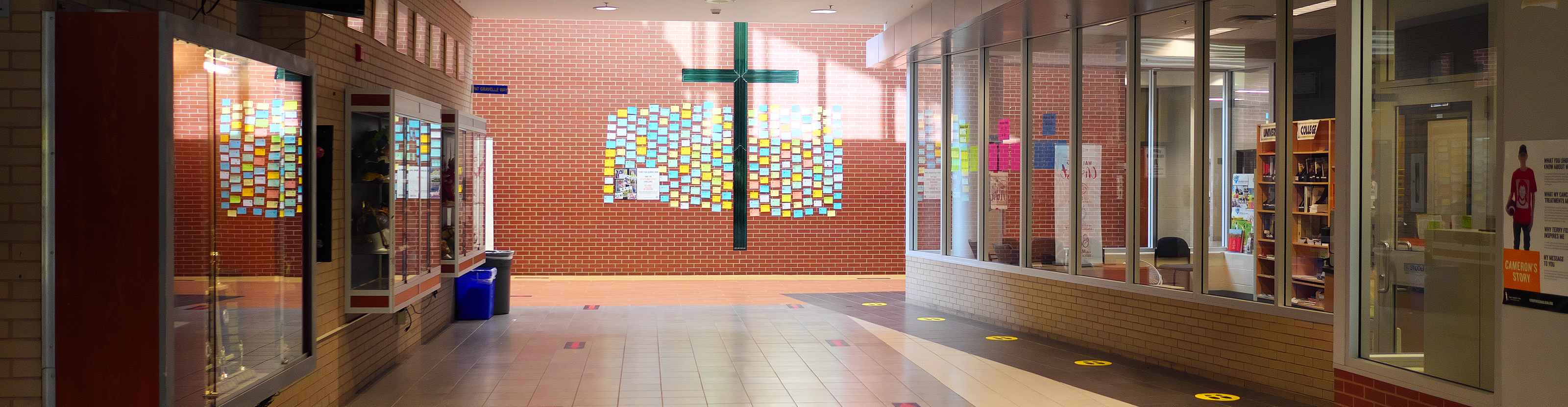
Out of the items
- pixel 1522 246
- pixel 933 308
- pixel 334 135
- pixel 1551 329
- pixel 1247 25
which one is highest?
pixel 1247 25

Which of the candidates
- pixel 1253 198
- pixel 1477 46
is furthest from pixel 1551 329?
pixel 1253 198

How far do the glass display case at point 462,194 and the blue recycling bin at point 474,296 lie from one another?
401mm

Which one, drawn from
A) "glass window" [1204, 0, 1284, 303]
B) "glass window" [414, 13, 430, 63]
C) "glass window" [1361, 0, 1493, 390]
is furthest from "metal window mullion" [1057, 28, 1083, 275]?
"glass window" [414, 13, 430, 63]

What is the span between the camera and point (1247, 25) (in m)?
6.04

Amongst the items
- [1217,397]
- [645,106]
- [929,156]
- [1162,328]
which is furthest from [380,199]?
[645,106]

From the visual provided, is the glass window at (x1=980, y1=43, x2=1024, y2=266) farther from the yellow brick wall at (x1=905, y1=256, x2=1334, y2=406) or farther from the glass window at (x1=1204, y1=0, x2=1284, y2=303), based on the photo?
the glass window at (x1=1204, y1=0, x2=1284, y2=303)

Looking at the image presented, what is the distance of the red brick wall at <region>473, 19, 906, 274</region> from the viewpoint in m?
12.4

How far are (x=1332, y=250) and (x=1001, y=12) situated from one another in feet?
9.51

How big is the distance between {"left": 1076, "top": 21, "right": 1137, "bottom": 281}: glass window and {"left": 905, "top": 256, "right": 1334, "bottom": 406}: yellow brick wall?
0.28 m

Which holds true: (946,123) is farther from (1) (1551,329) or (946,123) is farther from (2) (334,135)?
(1) (1551,329)

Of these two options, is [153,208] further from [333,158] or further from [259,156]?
[333,158]

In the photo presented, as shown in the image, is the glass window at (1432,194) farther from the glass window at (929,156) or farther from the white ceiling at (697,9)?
the glass window at (929,156)

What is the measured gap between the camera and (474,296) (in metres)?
8.66

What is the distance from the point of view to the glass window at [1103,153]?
707 centimetres
